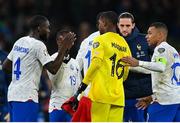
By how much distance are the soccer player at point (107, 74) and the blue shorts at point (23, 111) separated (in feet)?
3.26

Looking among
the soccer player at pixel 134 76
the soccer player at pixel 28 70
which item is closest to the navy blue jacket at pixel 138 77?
the soccer player at pixel 134 76

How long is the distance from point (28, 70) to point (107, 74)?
135cm

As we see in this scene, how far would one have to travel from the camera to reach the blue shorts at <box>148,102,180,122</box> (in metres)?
12.0

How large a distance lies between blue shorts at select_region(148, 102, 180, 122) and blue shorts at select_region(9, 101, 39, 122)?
71.3 inches

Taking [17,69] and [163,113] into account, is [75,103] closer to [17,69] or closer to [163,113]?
[17,69]

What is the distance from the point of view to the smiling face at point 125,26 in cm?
1232

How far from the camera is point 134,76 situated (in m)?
12.5

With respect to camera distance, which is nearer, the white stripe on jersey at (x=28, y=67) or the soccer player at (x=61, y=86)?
the white stripe on jersey at (x=28, y=67)

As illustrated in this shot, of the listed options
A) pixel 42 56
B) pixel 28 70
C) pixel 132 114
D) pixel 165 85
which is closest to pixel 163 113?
pixel 165 85

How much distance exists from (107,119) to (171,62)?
147 centimetres

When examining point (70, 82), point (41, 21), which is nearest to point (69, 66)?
point (70, 82)

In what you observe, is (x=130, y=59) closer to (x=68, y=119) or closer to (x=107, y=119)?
(x=107, y=119)

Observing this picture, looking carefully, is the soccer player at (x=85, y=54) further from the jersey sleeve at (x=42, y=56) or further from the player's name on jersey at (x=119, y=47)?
the player's name on jersey at (x=119, y=47)

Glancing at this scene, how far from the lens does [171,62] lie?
11883mm
